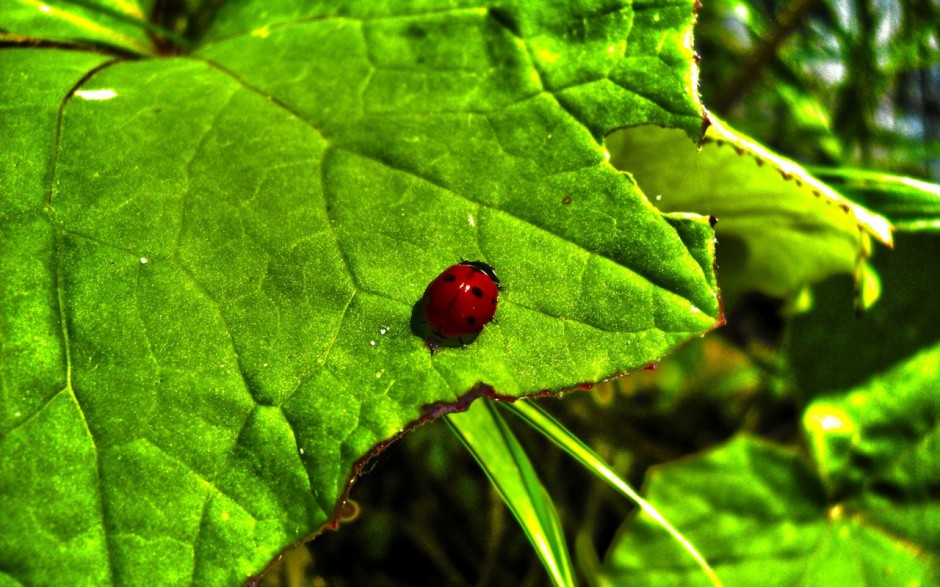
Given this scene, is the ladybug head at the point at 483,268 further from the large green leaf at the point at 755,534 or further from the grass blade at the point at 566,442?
the large green leaf at the point at 755,534

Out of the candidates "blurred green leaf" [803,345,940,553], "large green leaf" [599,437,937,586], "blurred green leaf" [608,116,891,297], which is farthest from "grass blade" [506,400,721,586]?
"blurred green leaf" [803,345,940,553]

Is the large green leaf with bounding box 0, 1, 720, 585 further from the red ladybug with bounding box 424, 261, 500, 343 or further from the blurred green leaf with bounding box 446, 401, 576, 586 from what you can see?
the blurred green leaf with bounding box 446, 401, 576, 586

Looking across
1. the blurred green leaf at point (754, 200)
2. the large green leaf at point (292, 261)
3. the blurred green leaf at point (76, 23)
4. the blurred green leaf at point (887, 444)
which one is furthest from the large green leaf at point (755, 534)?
the blurred green leaf at point (76, 23)

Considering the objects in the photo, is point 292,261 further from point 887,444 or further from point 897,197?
point 887,444

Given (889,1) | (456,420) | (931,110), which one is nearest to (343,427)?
(456,420)

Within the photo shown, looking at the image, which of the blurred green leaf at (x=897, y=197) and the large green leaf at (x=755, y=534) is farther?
the large green leaf at (x=755, y=534)

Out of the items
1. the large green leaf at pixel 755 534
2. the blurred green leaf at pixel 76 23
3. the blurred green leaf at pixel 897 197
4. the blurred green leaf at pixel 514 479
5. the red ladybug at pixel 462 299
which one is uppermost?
the blurred green leaf at pixel 76 23

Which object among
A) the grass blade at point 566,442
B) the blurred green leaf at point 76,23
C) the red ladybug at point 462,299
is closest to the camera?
the red ladybug at point 462,299

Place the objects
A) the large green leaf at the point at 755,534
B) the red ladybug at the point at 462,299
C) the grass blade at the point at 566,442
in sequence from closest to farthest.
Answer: the red ladybug at the point at 462,299
the grass blade at the point at 566,442
the large green leaf at the point at 755,534
